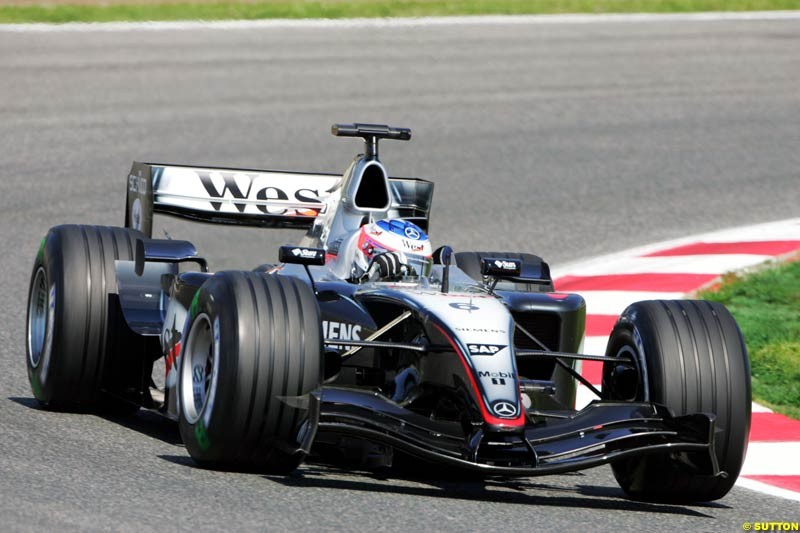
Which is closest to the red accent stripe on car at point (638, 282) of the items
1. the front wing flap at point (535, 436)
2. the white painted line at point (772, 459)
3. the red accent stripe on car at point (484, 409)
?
the white painted line at point (772, 459)

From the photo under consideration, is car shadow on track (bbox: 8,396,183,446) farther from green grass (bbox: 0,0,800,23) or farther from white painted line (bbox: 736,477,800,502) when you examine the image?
green grass (bbox: 0,0,800,23)

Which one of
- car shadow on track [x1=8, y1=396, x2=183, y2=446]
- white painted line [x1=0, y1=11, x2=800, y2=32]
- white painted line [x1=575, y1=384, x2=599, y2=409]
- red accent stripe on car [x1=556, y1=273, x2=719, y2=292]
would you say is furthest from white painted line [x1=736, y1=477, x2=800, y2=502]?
white painted line [x1=0, y1=11, x2=800, y2=32]

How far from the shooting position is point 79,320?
7.42 metres

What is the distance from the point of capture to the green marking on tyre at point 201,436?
5996mm

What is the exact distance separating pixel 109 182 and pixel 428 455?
28.6 feet

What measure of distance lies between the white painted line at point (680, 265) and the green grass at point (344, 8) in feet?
31.4

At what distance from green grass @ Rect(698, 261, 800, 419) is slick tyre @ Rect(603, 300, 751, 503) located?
1.88m

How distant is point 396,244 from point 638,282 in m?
3.98

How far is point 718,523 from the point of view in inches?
233

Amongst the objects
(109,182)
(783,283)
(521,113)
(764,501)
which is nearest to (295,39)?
(521,113)

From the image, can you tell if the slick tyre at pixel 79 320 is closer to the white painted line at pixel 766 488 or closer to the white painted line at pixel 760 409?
the white painted line at pixel 766 488

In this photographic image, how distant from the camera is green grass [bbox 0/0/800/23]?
19.2 meters

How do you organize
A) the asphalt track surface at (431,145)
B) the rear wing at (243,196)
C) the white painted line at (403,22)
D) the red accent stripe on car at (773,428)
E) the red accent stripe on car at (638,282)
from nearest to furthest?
the asphalt track surface at (431,145) < the red accent stripe on car at (773,428) < the rear wing at (243,196) < the red accent stripe on car at (638,282) < the white painted line at (403,22)

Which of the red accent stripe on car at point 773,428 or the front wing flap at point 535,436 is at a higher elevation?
the front wing flap at point 535,436
